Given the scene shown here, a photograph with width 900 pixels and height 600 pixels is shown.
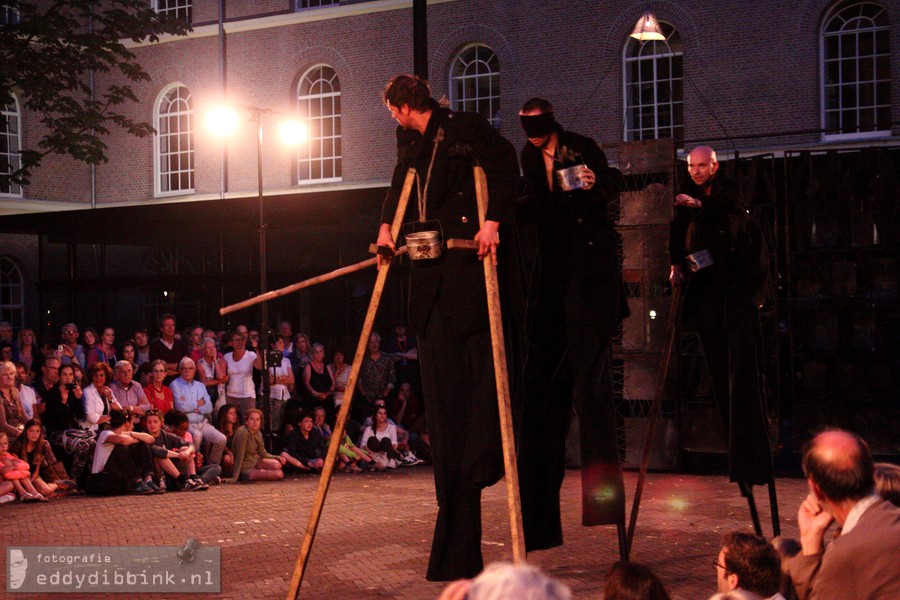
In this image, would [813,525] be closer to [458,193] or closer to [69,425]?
[458,193]

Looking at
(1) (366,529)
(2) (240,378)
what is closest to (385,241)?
(1) (366,529)

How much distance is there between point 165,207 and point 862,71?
47.8 feet

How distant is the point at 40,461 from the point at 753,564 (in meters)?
9.77

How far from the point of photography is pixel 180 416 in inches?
516

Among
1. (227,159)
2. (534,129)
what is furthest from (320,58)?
(534,129)

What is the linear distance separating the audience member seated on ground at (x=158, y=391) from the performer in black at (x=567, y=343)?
7982 mm

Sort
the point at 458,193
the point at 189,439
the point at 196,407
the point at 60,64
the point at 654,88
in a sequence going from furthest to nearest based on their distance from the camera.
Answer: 1. the point at 654,88
2. the point at 60,64
3. the point at 196,407
4. the point at 189,439
5. the point at 458,193

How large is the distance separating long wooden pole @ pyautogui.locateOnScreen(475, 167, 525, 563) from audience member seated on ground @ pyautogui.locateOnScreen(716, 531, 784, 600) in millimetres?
1614

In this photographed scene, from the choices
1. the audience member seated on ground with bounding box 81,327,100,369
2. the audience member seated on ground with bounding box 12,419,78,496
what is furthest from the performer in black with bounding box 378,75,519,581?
the audience member seated on ground with bounding box 81,327,100,369

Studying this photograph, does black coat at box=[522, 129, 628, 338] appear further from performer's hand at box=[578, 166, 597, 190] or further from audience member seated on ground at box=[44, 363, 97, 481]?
audience member seated on ground at box=[44, 363, 97, 481]

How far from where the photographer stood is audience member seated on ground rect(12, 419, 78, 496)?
1187cm

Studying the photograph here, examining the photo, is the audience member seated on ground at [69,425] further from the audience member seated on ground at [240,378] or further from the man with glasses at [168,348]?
the audience member seated on ground at [240,378]

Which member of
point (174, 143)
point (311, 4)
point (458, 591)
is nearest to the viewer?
point (458, 591)

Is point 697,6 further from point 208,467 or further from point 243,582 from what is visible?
point 243,582
